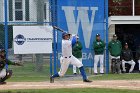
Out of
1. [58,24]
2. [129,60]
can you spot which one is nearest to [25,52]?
[58,24]

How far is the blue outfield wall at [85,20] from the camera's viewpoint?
2152 cm

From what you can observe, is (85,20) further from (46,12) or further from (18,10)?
(18,10)

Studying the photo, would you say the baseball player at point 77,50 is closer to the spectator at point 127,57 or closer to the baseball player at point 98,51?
the baseball player at point 98,51

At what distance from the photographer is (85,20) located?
21.8 m

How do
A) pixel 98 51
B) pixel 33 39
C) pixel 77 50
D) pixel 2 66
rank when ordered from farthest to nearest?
pixel 98 51 < pixel 77 50 < pixel 33 39 < pixel 2 66

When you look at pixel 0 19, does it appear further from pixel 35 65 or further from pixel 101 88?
pixel 101 88

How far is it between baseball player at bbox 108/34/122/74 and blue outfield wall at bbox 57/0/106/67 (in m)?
0.62

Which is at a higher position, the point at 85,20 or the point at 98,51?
the point at 85,20

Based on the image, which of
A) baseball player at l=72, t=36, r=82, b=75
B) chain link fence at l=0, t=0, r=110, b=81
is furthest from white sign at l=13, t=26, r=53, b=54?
baseball player at l=72, t=36, r=82, b=75

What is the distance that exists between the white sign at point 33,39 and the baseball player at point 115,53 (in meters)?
3.64

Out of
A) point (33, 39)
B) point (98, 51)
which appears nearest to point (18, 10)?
point (33, 39)

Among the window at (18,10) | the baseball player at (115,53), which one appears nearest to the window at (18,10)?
the window at (18,10)

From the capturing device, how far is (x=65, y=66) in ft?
53.9

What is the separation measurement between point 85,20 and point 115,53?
2080 mm
